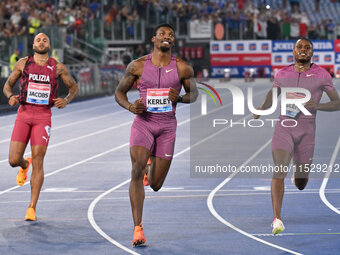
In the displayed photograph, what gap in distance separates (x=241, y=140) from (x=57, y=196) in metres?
8.99

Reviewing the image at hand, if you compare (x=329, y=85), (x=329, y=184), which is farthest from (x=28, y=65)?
(x=329, y=184)

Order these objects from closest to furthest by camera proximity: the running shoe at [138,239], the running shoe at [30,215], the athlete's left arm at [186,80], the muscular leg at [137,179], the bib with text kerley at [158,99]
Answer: the running shoe at [138,239]
the muscular leg at [137,179]
the bib with text kerley at [158,99]
the athlete's left arm at [186,80]
the running shoe at [30,215]

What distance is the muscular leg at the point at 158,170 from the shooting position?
30.6ft

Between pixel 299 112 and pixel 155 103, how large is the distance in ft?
4.77

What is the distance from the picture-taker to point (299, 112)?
373 inches

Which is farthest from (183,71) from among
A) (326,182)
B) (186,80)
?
(326,182)

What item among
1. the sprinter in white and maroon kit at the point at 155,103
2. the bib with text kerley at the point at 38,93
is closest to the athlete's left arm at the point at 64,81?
the bib with text kerley at the point at 38,93

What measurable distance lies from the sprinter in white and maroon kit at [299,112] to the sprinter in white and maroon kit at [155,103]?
0.94 metres

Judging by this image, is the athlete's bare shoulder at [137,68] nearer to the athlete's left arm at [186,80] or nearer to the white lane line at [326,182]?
the athlete's left arm at [186,80]

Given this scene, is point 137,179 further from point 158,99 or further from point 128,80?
point 128,80

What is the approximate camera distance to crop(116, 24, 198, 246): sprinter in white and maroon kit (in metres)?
9.00

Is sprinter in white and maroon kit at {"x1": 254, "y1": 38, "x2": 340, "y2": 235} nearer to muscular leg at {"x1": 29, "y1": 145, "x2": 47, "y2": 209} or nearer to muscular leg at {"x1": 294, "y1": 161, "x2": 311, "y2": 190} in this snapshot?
muscular leg at {"x1": 294, "y1": 161, "x2": 311, "y2": 190}

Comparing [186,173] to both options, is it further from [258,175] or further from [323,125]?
[323,125]

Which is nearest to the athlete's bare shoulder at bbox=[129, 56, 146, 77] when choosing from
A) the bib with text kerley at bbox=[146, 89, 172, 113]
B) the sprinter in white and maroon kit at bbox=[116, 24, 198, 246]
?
the sprinter in white and maroon kit at bbox=[116, 24, 198, 246]
